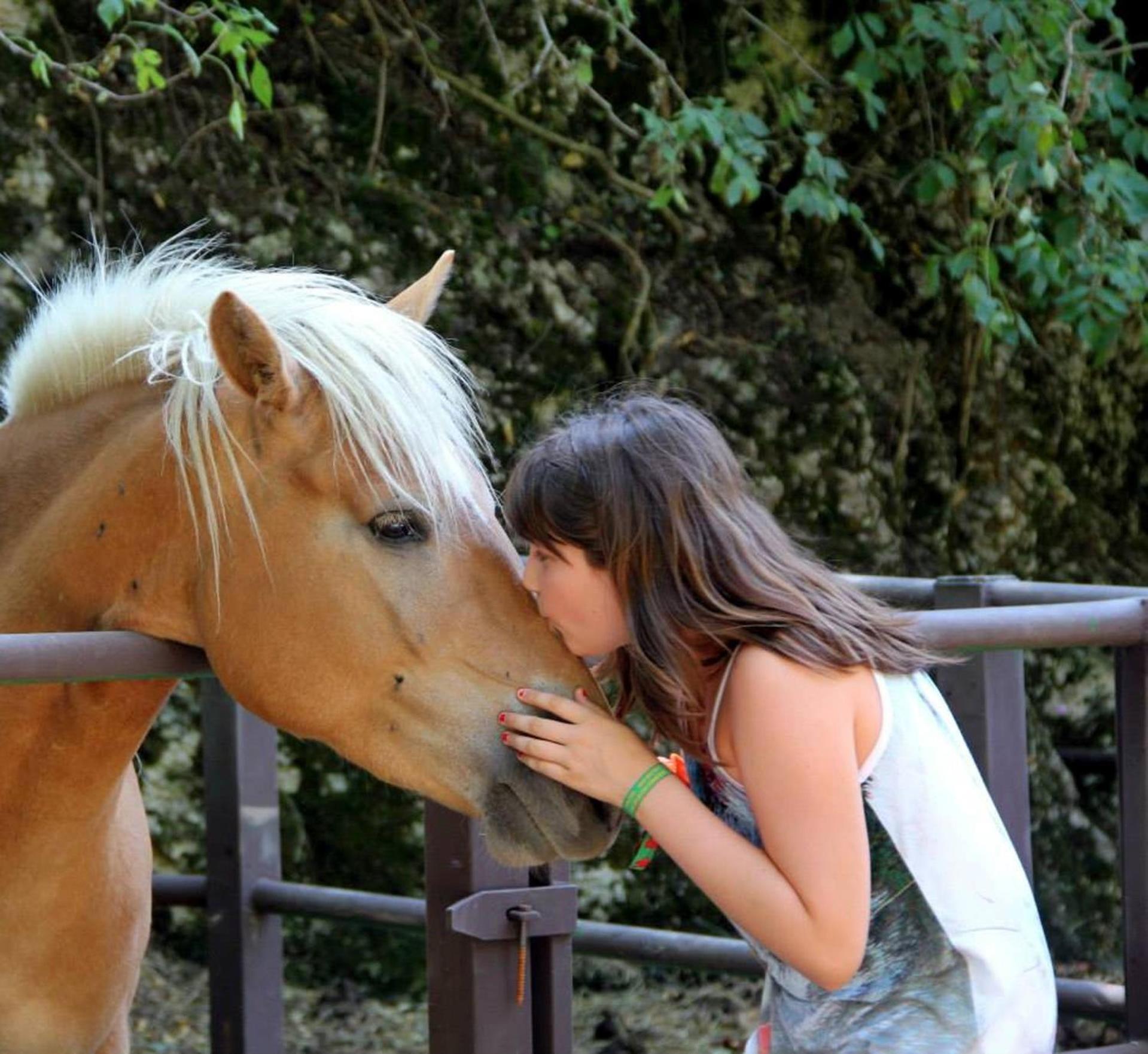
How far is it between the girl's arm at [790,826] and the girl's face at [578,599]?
0.18m

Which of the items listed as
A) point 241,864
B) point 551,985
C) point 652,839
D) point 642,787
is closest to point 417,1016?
point 241,864

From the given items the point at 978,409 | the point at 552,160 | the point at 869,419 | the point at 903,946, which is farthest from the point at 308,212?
the point at 903,946

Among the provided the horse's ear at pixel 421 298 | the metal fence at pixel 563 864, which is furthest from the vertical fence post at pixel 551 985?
the horse's ear at pixel 421 298

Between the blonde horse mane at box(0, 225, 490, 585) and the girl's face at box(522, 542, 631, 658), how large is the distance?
165 mm

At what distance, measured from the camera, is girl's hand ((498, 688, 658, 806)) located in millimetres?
1487

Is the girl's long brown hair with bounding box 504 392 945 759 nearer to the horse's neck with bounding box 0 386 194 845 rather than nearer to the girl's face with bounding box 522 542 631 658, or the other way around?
the girl's face with bounding box 522 542 631 658

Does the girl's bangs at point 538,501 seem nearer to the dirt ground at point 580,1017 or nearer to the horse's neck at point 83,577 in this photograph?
the horse's neck at point 83,577

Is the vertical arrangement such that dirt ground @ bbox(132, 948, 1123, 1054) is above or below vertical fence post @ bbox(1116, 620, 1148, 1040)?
below

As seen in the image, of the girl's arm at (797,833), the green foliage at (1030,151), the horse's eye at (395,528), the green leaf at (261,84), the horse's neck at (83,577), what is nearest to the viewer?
the girl's arm at (797,833)

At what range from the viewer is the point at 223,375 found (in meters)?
1.81

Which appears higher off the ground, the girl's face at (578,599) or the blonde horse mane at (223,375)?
the blonde horse mane at (223,375)

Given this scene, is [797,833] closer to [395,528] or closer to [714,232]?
[395,528]

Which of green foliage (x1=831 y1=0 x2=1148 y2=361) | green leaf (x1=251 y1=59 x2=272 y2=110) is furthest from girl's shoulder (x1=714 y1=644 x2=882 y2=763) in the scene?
green foliage (x1=831 y1=0 x2=1148 y2=361)

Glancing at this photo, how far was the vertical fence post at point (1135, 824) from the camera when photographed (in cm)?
185
